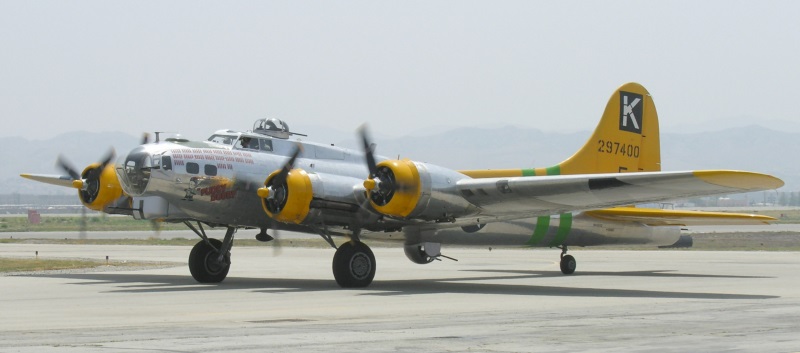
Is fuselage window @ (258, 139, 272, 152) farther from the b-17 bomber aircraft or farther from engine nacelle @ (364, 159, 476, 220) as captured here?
engine nacelle @ (364, 159, 476, 220)

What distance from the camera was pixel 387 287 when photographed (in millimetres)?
25750

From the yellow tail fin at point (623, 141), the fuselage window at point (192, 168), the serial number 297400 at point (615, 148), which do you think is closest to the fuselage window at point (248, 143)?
the fuselage window at point (192, 168)

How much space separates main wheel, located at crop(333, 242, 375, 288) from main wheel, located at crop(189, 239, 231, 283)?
379 centimetres

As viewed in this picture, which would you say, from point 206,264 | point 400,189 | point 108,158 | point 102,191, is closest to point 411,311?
point 400,189

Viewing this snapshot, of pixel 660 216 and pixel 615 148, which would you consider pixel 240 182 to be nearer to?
pixel 615 148

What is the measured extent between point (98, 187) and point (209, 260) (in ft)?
10.8

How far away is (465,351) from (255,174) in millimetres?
13493

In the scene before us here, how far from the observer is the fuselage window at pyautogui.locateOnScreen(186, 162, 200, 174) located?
24.9 meters

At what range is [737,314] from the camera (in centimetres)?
1802

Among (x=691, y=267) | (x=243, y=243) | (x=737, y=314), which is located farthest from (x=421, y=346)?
(x=243, y=243)

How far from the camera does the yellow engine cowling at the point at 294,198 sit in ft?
80.0

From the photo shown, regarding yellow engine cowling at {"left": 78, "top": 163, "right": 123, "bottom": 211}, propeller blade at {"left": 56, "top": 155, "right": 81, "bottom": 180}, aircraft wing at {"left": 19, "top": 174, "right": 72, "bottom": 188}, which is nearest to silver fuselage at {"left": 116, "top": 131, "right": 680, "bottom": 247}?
yellow engine cowling at {"left": 78, "top": 163, "right": 123, "bottom": 211}

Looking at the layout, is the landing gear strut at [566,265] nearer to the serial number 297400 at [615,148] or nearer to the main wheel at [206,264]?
the serial number 297400 at [615,148]

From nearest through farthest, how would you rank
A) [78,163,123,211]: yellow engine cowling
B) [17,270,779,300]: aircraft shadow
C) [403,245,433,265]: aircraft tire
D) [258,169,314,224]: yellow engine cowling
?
[17,270,779,300]: aircraft shadow → [258,169,314,224]: yellow engine cowling → [78,163,123,211]: yellow engine cowling → [403,245,433,265]: aircraft tire
